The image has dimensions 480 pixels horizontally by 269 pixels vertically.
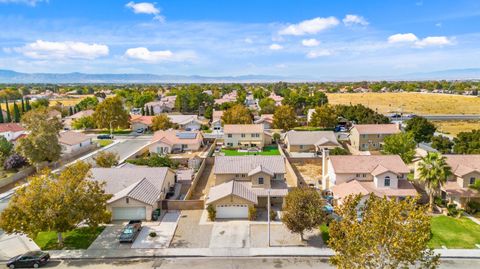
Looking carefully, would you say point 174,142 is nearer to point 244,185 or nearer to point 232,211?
point 244,185

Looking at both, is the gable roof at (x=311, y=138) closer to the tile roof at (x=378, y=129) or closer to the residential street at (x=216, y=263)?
the tile roof at (x=378, y=129)

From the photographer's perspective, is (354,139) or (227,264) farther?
(354,139)

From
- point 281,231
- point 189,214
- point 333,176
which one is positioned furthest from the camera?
point 333,176

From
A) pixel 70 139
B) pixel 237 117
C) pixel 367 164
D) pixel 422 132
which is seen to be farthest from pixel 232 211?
pixel 237 117

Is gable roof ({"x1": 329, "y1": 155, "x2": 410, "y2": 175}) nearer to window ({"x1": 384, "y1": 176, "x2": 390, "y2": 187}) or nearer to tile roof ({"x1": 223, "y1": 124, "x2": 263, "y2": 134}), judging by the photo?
window ({"x1": 384, "y1": 176, "x2": 390, "y2": 187})

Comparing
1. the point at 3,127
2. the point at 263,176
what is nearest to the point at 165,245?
the point at 263,176

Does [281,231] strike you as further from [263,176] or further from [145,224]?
[145,224]
